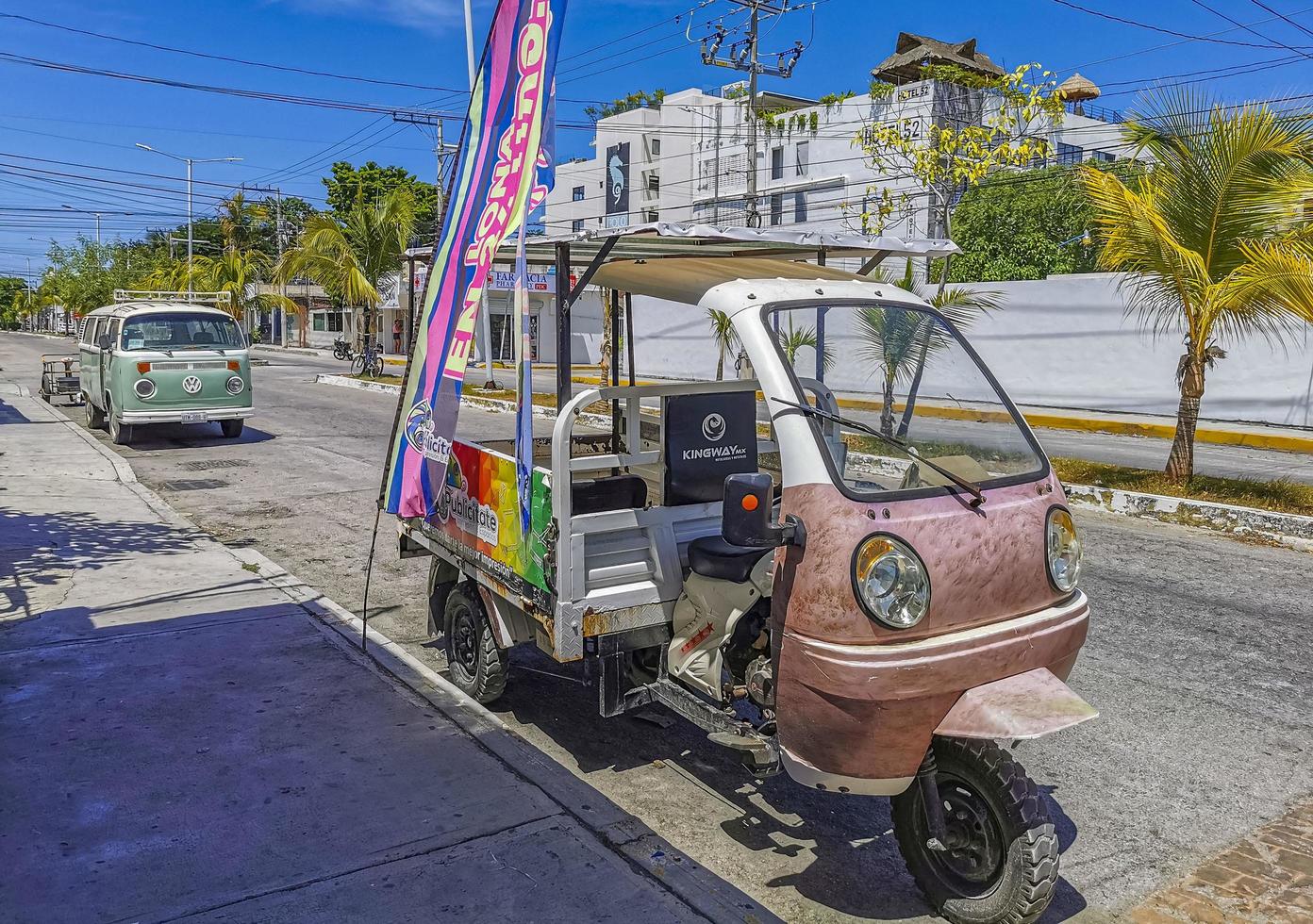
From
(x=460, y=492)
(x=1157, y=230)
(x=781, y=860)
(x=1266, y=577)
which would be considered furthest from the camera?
(x=1157, y=230)

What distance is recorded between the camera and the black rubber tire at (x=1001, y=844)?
10.7 feet

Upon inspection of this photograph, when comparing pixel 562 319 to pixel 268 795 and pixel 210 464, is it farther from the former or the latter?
pixel 210 464

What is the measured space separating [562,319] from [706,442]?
0.87 meters

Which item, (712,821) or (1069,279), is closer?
(712,821)

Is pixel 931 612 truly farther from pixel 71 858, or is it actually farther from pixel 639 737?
pixel 71 858

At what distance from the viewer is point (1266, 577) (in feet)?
27.0

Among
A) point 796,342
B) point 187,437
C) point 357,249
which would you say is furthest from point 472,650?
point 357,249

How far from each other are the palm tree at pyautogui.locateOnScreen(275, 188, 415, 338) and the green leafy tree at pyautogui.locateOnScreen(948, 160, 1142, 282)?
18.0m

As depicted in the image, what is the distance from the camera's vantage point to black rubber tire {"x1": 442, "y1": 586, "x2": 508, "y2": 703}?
17.2 ft

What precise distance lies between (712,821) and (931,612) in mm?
1466

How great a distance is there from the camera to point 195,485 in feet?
40.3

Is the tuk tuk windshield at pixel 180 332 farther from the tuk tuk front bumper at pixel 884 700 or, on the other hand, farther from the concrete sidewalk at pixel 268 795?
the tuk tuk front bumper at pixel 884 700

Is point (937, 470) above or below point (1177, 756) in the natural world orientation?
above

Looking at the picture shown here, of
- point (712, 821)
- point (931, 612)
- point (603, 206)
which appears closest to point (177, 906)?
point (712, 821)
